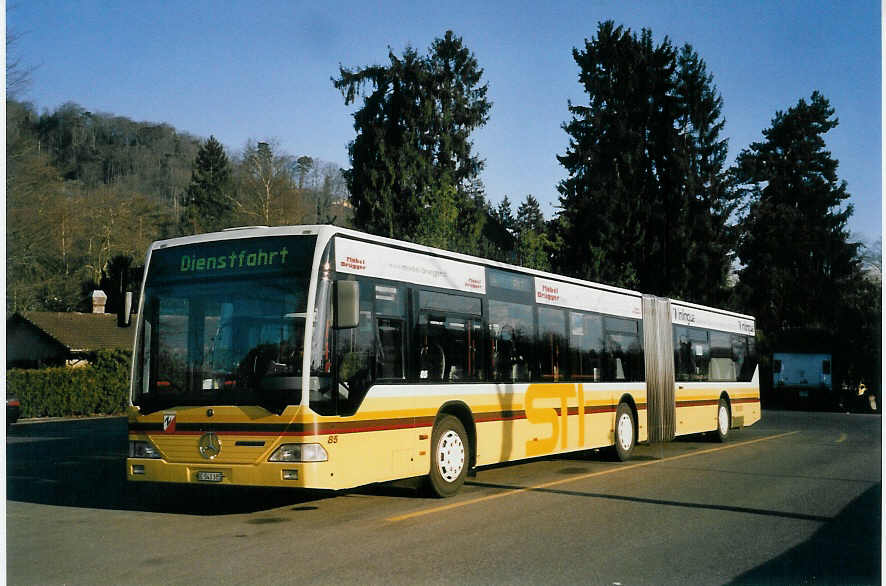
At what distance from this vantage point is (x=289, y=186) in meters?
57.4

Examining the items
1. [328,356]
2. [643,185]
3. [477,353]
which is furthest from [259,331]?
[643,185]

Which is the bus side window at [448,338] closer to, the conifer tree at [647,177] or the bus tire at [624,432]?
the bus tire at [624,432]

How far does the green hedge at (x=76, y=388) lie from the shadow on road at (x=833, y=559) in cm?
3132

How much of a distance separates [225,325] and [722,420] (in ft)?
49.1

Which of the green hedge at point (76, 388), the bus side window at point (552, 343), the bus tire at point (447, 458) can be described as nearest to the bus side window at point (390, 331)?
the bus tire at point (447, 458)

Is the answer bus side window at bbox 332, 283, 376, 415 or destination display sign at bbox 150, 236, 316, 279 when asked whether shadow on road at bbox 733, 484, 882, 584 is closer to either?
bus side window at bbox 332, 283, 376, 415

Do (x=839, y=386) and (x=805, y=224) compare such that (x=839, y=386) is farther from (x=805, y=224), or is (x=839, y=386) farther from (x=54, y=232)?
(x=54, y=232)

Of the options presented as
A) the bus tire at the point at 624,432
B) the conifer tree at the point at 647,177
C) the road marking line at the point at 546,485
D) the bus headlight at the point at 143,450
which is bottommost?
the road marking line at the point at 546,485

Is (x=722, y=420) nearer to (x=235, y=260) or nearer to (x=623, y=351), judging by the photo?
(x=623, y=351)

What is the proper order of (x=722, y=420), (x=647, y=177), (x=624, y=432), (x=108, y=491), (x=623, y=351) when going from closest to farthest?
1. (x=108, y=491)
2. (x=624, y=432)
3. (x=623, y=351)
4. (x=722, y=420)
5. (x=647, y=177)

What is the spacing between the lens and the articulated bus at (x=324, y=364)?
9375 mm

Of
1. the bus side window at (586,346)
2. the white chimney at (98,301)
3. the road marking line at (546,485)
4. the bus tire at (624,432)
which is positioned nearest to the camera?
the road marking line at (546,485)

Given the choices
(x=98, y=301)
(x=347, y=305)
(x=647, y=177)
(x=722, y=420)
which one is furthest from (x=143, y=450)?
(x=98, y=301)

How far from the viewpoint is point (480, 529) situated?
906 centimetres
